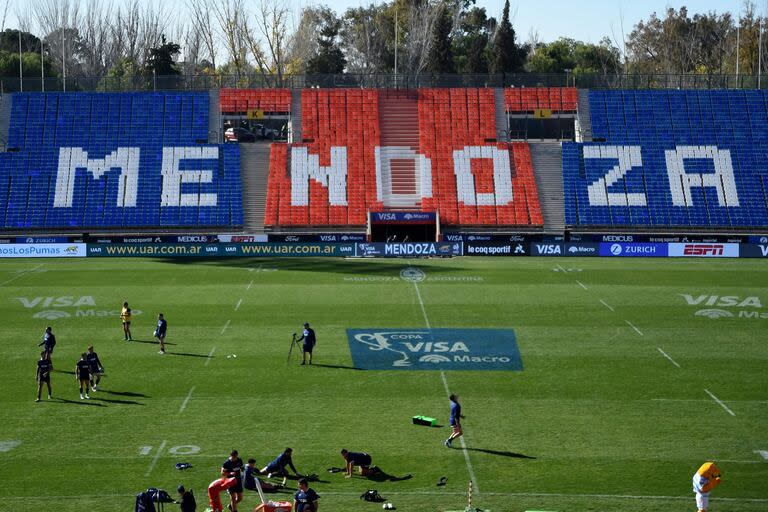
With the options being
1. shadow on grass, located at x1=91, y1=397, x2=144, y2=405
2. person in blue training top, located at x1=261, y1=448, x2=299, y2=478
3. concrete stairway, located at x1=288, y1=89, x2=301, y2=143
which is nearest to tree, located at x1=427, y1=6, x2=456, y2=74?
concrete stairway, located at x1=288, y1=89, x2=301, y2=143

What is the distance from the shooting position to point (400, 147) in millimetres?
77062

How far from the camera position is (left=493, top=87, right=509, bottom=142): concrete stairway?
3086 inches

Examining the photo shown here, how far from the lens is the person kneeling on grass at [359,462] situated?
81.7 ft

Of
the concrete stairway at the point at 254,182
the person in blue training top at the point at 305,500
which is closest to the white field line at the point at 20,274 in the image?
the concrete stairway at the point at 254,182

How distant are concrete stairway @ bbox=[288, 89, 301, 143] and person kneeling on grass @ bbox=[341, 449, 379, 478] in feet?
179

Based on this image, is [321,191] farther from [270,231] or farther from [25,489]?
[25,489]

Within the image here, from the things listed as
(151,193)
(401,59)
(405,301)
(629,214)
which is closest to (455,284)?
(405,301)

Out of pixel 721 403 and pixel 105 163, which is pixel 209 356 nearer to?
pixel 721 403

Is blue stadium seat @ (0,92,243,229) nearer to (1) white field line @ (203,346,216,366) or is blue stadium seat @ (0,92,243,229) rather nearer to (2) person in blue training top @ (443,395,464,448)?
(1) white field line @ (203,346,216,366)

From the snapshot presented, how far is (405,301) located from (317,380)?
13.9 meters

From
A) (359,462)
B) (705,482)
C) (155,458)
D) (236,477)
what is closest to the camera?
(705,482)

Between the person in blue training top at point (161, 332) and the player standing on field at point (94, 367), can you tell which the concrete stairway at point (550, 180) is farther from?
the player standing on field at point (94, 367)

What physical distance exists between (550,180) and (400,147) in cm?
1193

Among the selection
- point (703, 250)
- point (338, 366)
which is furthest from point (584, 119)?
point (338, 366)
